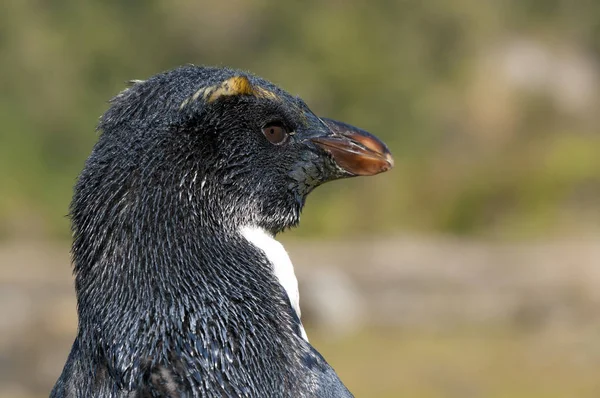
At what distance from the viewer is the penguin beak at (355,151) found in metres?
2.68

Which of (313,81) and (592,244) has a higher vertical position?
(313,81)

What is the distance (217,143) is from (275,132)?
208mm

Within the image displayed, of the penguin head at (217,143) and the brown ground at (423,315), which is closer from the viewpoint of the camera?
the penguin head at (217,143)

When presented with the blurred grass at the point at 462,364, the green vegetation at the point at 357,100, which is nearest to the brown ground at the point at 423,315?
the blurred grass at the point at 462,364

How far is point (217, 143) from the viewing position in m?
2.39

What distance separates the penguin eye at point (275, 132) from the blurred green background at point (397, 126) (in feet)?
27.3

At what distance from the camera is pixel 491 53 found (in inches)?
731

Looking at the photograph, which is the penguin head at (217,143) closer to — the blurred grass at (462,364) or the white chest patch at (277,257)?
the white chest patch at (277,257)

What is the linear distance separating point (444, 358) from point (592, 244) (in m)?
5.04

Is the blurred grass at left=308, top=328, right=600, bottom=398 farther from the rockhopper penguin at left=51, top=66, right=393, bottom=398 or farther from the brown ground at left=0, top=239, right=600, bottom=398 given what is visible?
the rockhopper penguin at left=51, top=66, right=393, bottom=398

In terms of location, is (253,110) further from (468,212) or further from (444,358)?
(468,212)

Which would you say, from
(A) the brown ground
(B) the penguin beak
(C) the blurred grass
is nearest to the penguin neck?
(B) the penguin beak

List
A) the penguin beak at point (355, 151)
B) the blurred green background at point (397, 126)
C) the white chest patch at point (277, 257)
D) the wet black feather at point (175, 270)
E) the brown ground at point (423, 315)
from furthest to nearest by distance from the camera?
the blurred green background at point (397, 126)
the brown ground at point (423, 315)
the penguin beak at point (355, 151)
the white chest patch at point (277, 257)
the wet black feather at point (175, 270)

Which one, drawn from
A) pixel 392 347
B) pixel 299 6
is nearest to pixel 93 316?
pixel 392 347
